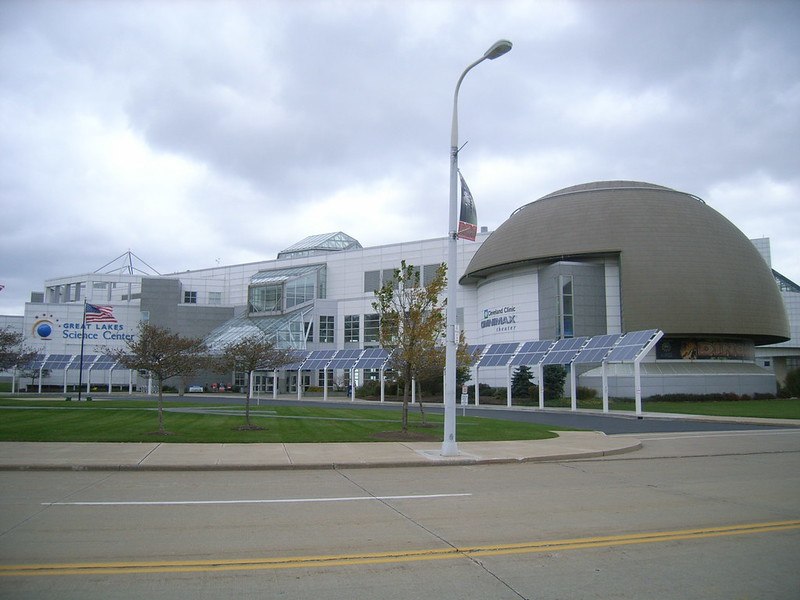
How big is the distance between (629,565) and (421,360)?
14723mm

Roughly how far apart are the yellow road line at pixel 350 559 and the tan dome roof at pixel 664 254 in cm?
4492

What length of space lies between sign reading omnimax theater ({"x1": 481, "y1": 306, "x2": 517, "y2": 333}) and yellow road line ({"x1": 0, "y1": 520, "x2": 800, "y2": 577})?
49.1 metres

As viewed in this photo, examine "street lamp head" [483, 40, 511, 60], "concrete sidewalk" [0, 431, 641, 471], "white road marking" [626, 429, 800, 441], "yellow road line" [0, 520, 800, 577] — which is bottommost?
"white road marking" [626, 429, 800, 441]

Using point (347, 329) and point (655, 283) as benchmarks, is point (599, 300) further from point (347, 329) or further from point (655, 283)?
point (347, 329)

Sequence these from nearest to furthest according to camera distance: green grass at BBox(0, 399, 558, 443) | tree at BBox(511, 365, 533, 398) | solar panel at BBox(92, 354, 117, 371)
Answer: green grass at BBox(0, 399, 558, 443), tree at BBox(511, 365, 533, 398), solar panel at BBox(92, 354, 117, 371)

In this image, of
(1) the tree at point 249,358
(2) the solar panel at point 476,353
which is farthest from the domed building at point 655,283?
(1) the tree at point 249,358

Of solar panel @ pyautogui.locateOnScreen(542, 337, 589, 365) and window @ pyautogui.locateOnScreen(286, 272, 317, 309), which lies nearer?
solar panel @ pyautogui.locateOnScreen(542, 337, 589, 365)

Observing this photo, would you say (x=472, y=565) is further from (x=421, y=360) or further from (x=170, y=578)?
(x=421, y=360)

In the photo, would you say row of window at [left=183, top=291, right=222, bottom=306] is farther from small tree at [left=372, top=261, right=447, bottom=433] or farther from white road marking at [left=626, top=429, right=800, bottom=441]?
white road marking at [left=626, top=429, right=800, bottom=441]

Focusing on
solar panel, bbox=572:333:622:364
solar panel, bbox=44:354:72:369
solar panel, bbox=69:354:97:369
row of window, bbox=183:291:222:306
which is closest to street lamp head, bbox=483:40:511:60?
solar panel, bbox=572:333:622:364

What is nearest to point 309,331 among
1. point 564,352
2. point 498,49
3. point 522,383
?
point 522,383

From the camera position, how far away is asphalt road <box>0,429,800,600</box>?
5.70 m

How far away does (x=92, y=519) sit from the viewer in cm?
820

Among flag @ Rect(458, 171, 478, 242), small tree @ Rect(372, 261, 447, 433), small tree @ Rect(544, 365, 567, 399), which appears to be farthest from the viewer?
small tree @ Rect(544, 365, 567, 399)
